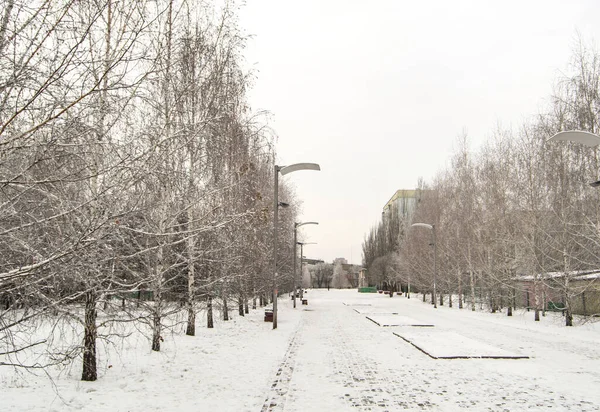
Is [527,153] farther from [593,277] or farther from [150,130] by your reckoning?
[150,130]

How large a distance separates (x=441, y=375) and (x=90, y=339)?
22.4ft

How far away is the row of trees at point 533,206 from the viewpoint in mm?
20422

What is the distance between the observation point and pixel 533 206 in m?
23.7

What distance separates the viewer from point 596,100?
20.0 meters

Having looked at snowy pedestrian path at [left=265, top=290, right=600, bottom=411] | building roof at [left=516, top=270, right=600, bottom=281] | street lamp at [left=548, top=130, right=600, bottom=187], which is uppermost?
street lamp at [left=548, top=130, right=600, bottom=187]

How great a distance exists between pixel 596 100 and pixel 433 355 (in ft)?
47.8

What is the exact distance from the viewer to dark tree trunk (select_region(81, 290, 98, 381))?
7520mm

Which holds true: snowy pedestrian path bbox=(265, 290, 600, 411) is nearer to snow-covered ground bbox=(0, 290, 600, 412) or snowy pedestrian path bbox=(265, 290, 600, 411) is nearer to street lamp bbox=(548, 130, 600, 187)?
snow-covered ground bbox=(0, 290, 600, 412)

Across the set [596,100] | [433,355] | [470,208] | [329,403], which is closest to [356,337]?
[433,355]

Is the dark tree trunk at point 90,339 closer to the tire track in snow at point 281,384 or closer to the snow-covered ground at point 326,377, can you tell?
the snow-covered ground at point 326,377

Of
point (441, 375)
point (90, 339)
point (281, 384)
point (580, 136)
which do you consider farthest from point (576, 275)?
point (90, 339)

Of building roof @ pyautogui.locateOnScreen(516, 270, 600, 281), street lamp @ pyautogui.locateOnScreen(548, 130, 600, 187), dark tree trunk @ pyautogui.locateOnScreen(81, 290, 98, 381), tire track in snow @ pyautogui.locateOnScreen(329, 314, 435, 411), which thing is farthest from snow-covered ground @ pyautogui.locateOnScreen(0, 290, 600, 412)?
building roof @ pyautogui.locateOnScreen(516, 270, 600, 281)

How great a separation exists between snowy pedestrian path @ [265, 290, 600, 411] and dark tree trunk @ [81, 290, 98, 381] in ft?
10.6

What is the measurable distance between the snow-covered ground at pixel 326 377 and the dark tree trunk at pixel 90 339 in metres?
0.21
